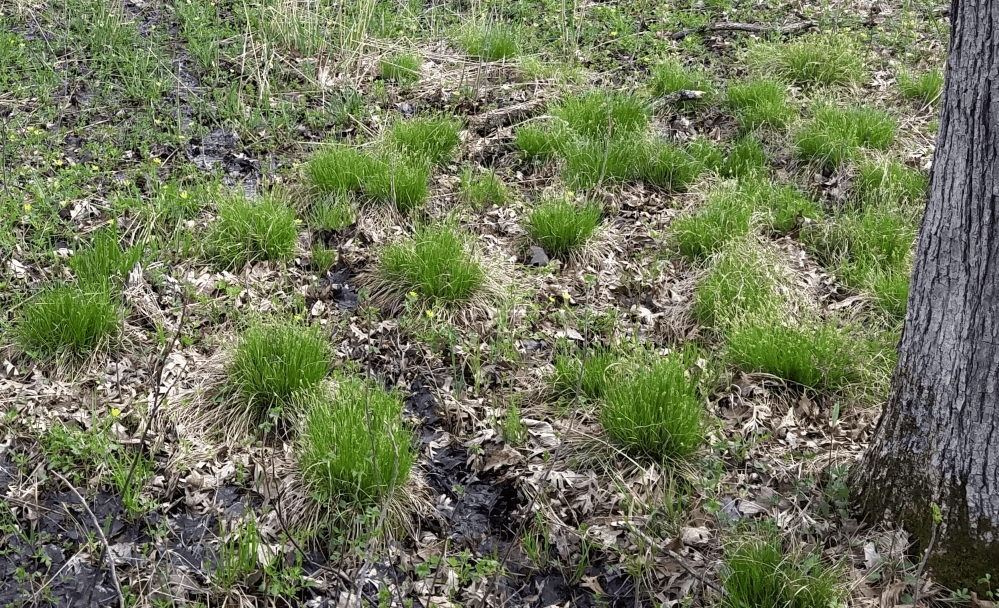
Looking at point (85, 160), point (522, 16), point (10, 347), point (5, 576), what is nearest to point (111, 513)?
point (5, 576)

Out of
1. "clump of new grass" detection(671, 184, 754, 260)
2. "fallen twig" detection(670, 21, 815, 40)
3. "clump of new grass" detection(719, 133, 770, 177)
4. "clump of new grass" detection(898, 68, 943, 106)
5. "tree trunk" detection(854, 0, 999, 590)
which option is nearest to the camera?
"tree trunk" detection(854, 0, 999, 590)

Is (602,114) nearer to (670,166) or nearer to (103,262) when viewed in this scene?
(670,166)

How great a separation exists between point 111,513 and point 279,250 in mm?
1832

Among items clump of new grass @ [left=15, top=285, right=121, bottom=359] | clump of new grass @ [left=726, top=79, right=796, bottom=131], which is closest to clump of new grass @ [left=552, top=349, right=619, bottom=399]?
clump of new grass @ [left=15, top=285, right=121, bottom=359]

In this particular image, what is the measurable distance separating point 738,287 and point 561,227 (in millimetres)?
1112

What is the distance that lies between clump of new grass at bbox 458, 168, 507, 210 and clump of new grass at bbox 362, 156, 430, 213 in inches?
10.3

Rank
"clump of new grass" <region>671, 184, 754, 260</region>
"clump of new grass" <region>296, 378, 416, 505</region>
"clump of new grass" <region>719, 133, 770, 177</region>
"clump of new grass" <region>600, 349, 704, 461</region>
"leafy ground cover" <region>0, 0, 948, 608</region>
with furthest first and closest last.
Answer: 1. "clump of new grass" <region>719, 133, 770, 177</region>
2. "clump of new grass" <region>671, 184, 754, 260</region>
3. "clump of new grass" <region>600, 349, 704, 461</region>
4. "clump of new grass" <region>296, 378, 416, 505</region>
5. "leafy ground cover" <region>0, 0, 948, 608</region>

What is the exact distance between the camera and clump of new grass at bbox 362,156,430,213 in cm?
485

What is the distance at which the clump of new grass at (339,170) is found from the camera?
16.1ft

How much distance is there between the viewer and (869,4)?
7.53 meters

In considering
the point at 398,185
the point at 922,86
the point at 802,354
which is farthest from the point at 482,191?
the point at 922,86

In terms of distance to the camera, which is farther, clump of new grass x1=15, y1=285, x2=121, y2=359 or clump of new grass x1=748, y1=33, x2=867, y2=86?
clump of new grass x1=748, y1=33, x2=867, y2=86

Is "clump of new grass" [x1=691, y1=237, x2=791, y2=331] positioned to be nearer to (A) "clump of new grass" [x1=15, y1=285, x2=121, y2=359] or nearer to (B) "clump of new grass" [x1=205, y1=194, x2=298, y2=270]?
(B) "clump of new grass" [x1=205, y1=194, x2=298, y2=270]

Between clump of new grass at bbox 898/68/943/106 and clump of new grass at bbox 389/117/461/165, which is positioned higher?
clump of new grass at bbox 898/68/943/106
